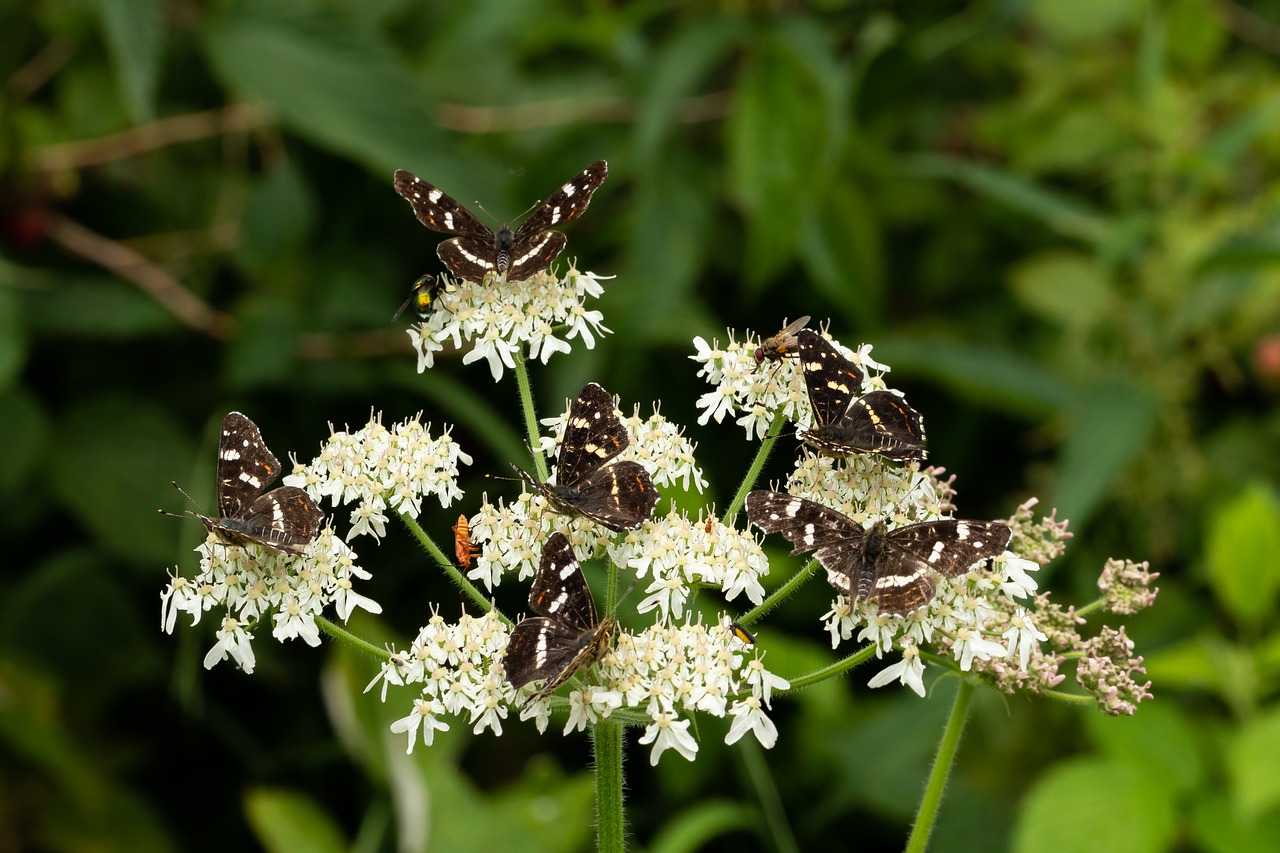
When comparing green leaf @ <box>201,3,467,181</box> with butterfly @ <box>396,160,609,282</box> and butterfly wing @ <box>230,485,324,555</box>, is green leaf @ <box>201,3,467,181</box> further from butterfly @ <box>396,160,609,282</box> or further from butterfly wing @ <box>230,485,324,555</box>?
butterfly wing @ <box>230,485,324,555</box>

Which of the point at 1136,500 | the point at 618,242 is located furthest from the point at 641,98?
the point at 1136,500

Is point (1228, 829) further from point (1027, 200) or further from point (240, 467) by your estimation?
point (240, 467)

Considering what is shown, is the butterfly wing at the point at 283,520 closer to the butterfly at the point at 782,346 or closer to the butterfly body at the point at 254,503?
the butterfly body at the point at 254,503

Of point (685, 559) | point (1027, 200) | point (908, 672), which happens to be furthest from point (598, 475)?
point (1027, 200)

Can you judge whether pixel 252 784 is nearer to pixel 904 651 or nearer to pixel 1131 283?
pixel 904 651

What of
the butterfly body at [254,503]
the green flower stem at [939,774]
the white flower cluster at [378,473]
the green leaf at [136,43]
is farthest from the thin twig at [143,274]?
the green flower stem at [939,774]
